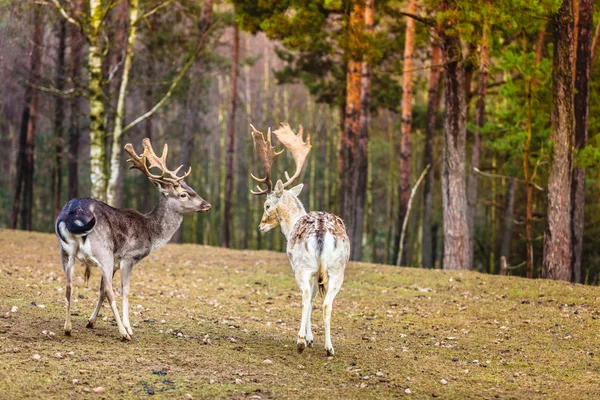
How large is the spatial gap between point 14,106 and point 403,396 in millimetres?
28778

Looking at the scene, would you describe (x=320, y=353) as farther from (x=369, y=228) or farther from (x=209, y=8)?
(x=369, y=228)

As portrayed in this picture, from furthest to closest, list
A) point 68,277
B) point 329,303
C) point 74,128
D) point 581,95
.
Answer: point 74,128 < point 581,95 < point 329,303 < point 68,277

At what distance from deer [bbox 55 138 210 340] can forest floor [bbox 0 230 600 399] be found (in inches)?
23.8

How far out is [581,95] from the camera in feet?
53.0

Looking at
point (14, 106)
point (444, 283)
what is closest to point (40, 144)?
point (14, 106)

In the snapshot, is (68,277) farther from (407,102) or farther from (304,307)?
(407,102)

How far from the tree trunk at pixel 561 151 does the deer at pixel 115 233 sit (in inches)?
317

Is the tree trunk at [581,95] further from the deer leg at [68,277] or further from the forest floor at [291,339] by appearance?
the deer leg at [68,277]

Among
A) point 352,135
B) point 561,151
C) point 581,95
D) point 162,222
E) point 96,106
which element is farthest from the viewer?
point 352,135

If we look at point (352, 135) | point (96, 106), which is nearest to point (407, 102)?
point (352, 135)

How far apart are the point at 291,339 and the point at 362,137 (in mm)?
13267

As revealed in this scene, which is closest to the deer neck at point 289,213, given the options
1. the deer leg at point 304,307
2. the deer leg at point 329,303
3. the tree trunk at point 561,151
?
the deer leg at point 304,307

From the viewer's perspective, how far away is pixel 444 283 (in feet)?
48.3

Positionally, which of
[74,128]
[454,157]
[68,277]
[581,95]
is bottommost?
[68,277]
